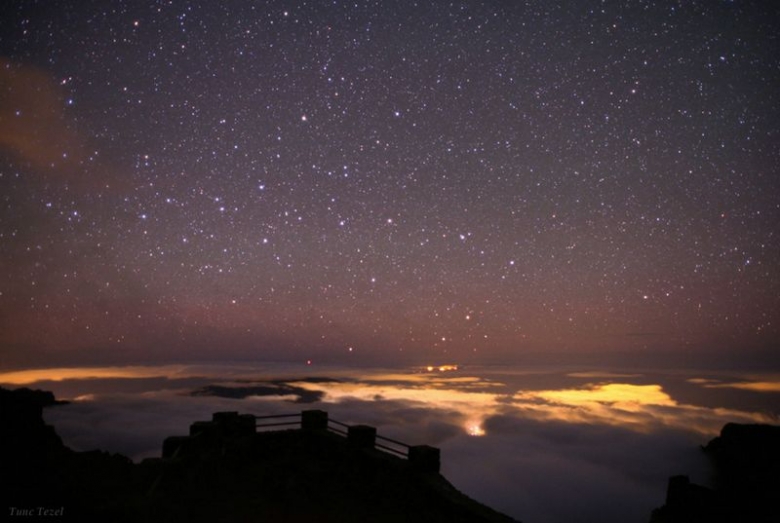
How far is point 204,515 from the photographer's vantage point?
448 inches

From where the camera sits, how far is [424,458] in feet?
36.2

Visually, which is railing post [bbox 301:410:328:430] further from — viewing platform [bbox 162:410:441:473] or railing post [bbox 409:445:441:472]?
railing post [bbox 409:445:441:472]

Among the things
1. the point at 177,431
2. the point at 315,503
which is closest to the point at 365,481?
the point at 315,503

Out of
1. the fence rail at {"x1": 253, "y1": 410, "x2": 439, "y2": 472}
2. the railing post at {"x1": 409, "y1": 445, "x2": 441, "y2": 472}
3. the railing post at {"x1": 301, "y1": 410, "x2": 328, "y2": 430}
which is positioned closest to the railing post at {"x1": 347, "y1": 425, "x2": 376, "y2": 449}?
the fence rail at {"x1": 253, "y1": 410, "x2": 439, "y2": 472}

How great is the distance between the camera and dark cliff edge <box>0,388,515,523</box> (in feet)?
28.2

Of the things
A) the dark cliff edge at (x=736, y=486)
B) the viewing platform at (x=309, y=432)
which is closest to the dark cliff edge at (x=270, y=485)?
the viewing platform at (x=309, y=432)

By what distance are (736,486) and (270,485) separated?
3865 inches

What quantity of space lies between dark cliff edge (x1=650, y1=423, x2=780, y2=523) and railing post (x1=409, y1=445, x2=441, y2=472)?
8.49 m

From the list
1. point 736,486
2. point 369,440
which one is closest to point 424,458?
point 369,440

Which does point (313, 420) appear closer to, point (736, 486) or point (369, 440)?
point (369, 440)

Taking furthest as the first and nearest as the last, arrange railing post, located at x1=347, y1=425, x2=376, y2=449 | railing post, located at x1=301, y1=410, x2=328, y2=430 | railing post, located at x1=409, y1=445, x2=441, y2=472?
railing post, located at x1=301, y1=410, x2=328, y2=430 → railing post, located at x1=347, y1=425, x2=376, y2=449 → railing post, located at x1=409, y1=445, x2=441, y2=472

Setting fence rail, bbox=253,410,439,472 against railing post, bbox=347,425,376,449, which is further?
railing post, bbox=347,425,376,449

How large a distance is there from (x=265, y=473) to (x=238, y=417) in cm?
201

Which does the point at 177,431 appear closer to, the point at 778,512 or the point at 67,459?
the point at 67,459
